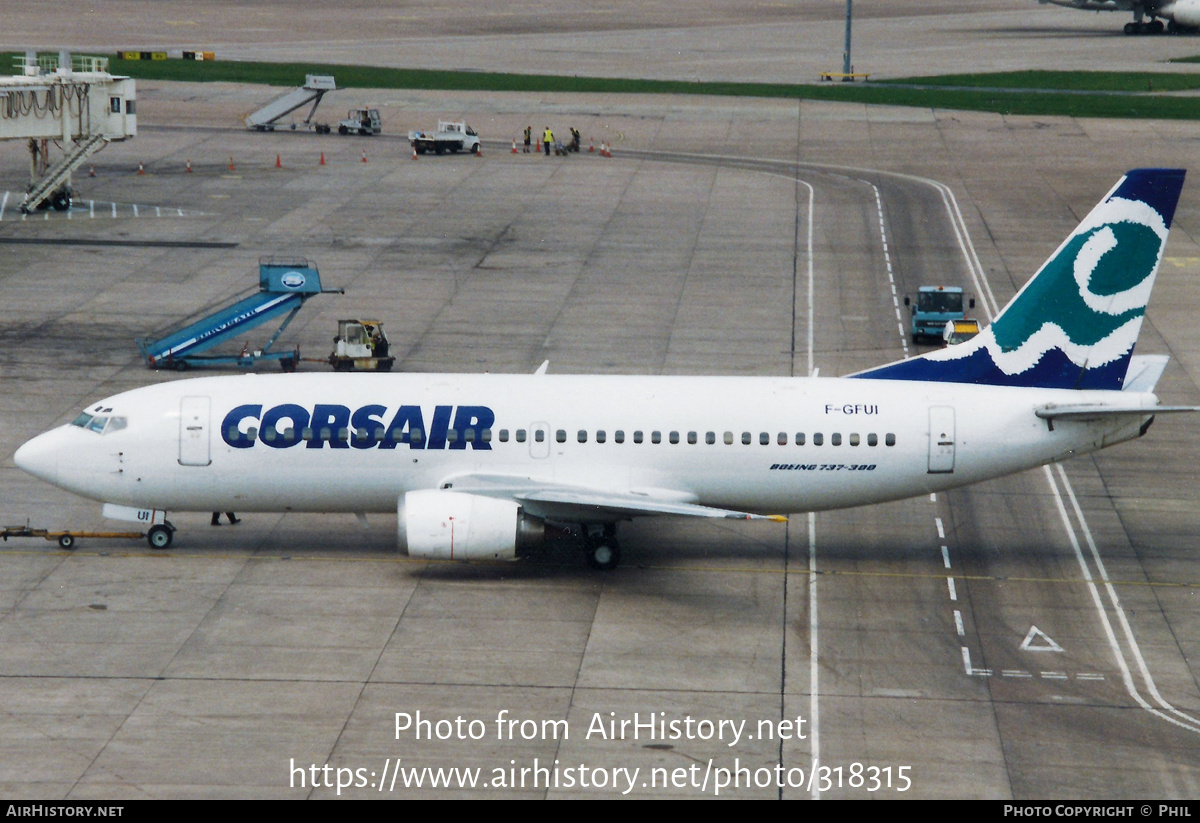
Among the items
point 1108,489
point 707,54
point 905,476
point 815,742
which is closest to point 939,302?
point 1108,489

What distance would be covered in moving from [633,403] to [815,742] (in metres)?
11.4

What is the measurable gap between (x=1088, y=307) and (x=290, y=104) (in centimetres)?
7983

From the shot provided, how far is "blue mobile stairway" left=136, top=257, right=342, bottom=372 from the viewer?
55750mm

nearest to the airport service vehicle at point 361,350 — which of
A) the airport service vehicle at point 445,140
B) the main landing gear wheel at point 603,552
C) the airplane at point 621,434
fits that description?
the airplane at point 621,434

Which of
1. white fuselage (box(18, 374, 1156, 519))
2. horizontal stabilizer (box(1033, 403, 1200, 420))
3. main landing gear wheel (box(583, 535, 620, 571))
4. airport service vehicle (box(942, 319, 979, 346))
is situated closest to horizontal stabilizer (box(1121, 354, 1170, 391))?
white fuselage (box(18, 374, 1156, 519))

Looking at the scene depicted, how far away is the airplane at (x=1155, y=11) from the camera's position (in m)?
162

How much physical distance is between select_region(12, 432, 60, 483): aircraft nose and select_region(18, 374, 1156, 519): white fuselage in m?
0.04

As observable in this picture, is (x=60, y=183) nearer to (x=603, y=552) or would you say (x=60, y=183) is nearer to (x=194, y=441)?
(x=194, y=441)

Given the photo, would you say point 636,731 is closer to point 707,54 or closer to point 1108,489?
point 1108,489

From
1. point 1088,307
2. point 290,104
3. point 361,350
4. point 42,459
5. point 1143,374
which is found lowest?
point 361,350

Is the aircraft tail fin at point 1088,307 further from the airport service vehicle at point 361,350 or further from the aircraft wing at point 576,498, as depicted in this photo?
the airport service vehicle at point 361,350

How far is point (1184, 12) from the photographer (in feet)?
533

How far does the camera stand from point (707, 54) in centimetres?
15350

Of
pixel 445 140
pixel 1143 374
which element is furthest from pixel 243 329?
pixel 445 140
